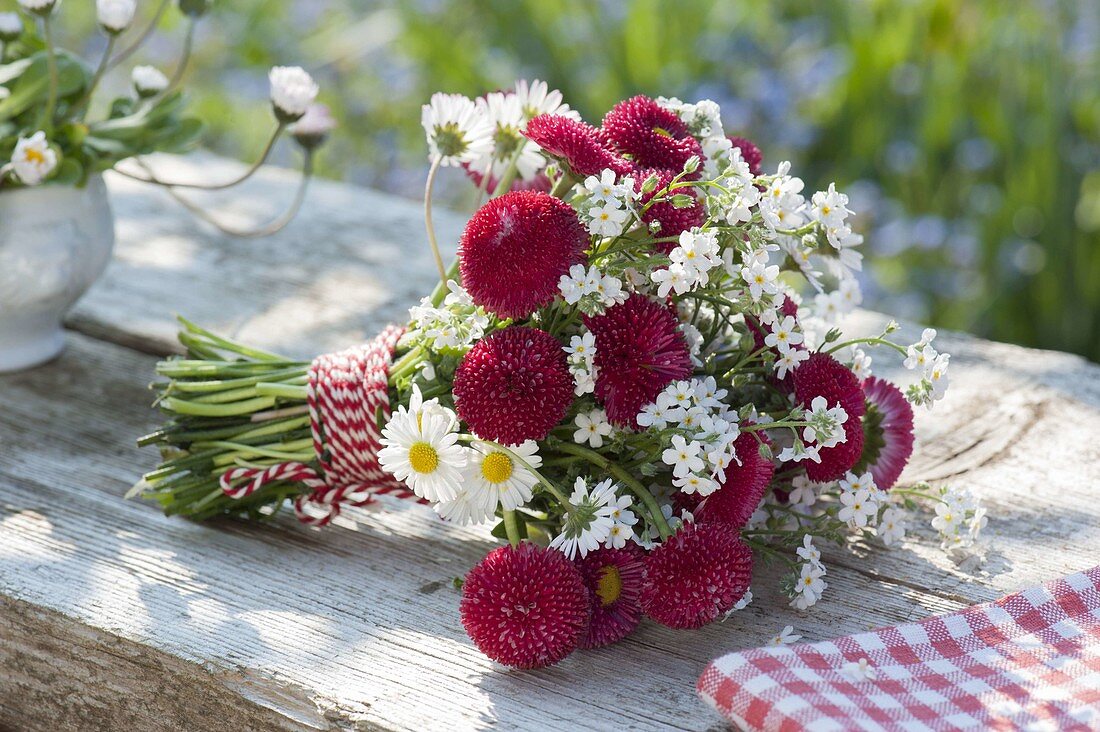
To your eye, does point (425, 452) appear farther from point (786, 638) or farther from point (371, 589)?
point (786, 638)

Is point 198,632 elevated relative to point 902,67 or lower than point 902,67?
lower

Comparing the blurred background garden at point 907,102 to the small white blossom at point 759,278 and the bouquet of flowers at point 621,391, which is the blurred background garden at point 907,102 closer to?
the bouquet of flowers at point 621,391

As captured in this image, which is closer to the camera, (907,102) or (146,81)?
(146,81)

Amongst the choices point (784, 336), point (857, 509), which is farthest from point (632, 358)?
point (857, 509)

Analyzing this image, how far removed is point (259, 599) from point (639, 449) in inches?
12.6

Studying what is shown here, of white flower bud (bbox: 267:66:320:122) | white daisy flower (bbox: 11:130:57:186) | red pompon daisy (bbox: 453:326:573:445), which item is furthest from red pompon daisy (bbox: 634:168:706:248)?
white daisy flower (bbox: 11:130:57:186)

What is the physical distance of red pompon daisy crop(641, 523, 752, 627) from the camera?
2.61ft

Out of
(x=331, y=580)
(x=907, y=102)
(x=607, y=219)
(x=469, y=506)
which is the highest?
(x=907, y=102)

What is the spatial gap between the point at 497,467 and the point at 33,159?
0.58m

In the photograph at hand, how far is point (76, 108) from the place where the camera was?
1196 millimetres

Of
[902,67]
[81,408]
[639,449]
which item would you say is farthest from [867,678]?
[902,67]

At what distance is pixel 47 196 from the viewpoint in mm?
1190

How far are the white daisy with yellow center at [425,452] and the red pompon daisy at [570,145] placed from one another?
194 millimetres

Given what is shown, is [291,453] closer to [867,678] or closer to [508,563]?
A: [508,563]
